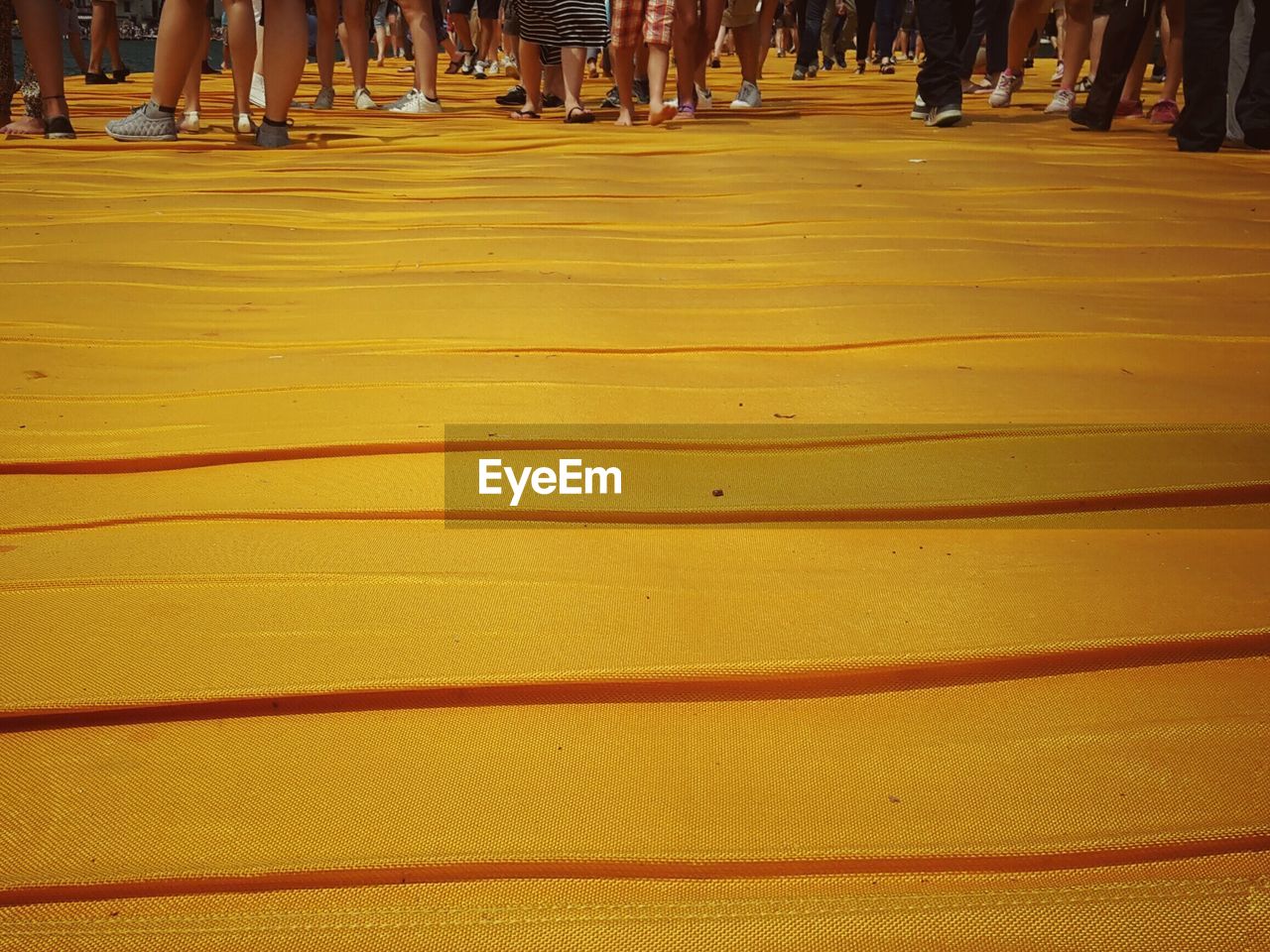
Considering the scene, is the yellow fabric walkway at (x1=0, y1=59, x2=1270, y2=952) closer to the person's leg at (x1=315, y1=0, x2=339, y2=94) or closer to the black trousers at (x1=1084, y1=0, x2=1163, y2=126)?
the black trousers at (x1=1084, y1=0, x2=1163, y2=126)

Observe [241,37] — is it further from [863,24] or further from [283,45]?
A: [863,24]

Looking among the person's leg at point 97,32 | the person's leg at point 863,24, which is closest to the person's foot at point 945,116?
the person's leg at point 97,32

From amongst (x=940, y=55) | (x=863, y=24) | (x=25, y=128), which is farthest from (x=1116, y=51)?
(x=863, y=24)

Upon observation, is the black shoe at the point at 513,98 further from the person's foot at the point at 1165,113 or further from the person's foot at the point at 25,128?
the person's foot at the point at 1165,113

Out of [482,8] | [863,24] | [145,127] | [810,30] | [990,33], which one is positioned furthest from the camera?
[863,24]

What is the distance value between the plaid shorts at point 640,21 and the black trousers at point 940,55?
1.10m

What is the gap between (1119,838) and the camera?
871 millimetres

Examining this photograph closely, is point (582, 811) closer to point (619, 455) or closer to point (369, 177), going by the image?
point (619, 455)

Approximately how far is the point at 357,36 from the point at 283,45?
6.43 feet

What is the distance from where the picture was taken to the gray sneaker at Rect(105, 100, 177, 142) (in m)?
4.42

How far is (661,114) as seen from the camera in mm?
5344

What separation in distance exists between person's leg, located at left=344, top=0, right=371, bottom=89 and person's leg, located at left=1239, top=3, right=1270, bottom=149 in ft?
12.5

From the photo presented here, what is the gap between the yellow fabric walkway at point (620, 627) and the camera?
2.73 feet

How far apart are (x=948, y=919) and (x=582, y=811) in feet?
0.91
